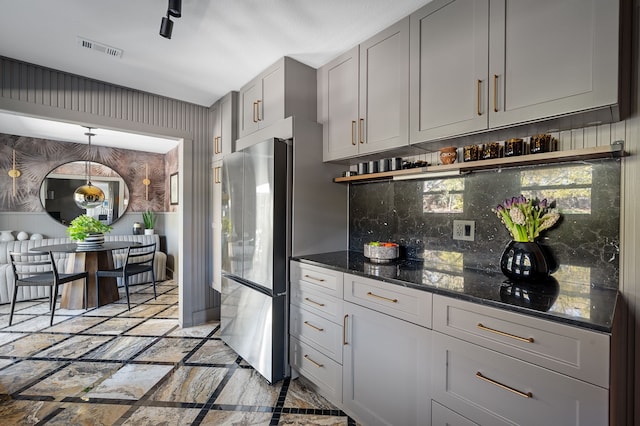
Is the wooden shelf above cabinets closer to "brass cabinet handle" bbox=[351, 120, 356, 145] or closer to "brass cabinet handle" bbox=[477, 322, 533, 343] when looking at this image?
"brass cabinet handle" bbox=[351, 120, 356, 145]

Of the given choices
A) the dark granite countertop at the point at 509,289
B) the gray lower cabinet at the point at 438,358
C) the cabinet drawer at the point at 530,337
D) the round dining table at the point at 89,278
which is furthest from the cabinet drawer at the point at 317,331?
the round dining table at the point at 89,278

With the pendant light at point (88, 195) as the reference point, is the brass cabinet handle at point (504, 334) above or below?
below

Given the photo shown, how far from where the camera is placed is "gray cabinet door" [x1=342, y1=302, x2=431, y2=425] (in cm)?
137

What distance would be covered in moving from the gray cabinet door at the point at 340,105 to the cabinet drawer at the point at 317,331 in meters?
1.17

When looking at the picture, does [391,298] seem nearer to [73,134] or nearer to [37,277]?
[37,277]

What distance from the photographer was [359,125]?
6.81 ft

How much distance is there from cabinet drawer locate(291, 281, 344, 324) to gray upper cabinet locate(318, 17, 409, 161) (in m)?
1.00

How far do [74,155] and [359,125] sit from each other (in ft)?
18.4

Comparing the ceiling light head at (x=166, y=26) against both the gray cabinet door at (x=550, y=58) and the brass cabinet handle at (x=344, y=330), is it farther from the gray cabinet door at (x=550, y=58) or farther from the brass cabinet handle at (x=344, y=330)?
the brass cabinet handle at (x=344, y=330)

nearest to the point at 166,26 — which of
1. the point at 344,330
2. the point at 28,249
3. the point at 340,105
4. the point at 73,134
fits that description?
the point at 340,105

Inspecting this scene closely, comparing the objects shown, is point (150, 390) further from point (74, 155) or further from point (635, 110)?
point (74, 155)

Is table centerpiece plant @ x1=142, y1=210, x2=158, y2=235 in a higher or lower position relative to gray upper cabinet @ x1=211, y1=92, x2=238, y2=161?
lower

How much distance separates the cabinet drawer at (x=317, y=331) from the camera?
1.82 m

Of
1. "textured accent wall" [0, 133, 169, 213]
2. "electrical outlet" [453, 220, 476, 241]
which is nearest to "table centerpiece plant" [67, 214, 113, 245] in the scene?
"textured accent wall" [0, 133, 169, 213]
